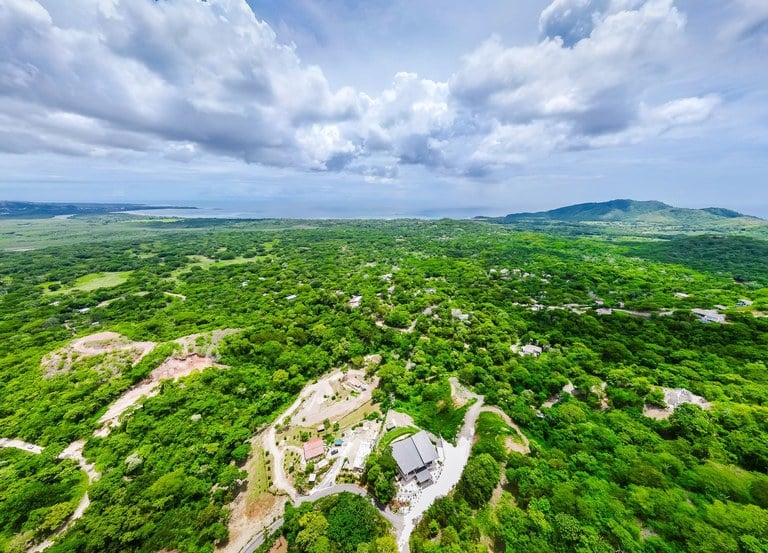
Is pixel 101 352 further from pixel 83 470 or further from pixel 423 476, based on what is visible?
pixel 423 476

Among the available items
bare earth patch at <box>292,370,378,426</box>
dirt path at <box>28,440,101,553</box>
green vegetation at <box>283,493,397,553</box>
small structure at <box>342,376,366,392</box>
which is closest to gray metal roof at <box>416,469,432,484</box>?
green vegetation at <box>283,493,397,553</box>

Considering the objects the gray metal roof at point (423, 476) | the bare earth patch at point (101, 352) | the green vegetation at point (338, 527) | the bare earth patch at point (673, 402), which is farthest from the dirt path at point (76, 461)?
the bare earth patch at point (673, 402)

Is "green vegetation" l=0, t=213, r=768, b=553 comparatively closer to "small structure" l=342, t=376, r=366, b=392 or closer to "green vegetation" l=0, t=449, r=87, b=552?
"green vegetation" l=0, t=449, r=87, b=552

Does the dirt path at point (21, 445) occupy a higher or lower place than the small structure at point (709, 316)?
lower

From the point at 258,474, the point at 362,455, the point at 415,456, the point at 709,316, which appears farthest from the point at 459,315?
the point at 709,316

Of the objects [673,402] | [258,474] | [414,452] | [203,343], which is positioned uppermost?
[673,402]

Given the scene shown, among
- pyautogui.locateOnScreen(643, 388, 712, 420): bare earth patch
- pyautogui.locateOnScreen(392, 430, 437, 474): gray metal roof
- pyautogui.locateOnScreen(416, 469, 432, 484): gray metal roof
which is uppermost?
pyautogui.locateOnScreen(643, 388, 712, 420): bare earth patch

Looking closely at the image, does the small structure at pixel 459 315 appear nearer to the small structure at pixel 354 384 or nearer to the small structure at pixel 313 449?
the small structure at pixel 354 384
